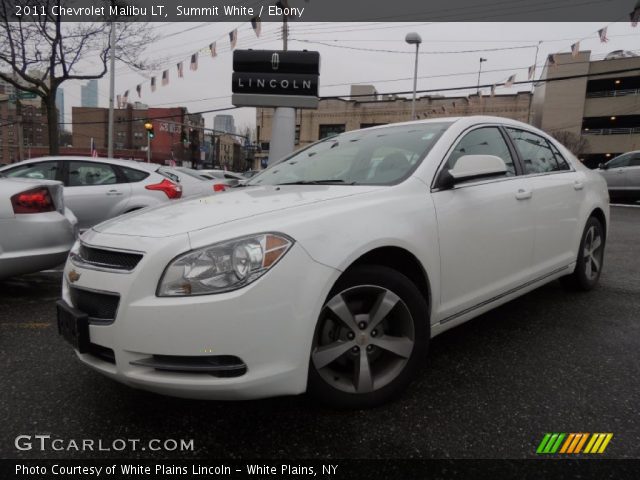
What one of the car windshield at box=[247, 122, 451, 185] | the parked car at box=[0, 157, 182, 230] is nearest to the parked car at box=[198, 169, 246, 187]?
the parked car at box=[0, 157, 182, 230]

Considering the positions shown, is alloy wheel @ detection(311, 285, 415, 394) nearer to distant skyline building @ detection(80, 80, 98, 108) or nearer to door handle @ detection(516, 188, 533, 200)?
door handle @ detection(516, 188, 533, 200)

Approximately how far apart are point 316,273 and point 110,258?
876 millimetres

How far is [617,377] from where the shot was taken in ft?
7.98

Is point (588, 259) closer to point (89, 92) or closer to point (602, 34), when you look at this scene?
point (602, 34)

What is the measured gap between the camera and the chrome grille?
1803mm

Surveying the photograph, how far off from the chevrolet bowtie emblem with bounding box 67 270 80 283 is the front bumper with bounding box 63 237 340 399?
0.23 meters

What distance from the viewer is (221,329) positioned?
1664mm

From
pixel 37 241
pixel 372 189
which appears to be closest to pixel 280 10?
pixel 37 241

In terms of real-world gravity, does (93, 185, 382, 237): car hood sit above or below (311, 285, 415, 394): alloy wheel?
above

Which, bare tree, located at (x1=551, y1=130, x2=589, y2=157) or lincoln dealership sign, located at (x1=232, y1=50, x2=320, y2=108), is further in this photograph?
bare tree, located at (x1=551, y1=130, x2=589, y2=157)

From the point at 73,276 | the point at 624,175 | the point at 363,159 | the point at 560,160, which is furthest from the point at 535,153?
the point at 624,175

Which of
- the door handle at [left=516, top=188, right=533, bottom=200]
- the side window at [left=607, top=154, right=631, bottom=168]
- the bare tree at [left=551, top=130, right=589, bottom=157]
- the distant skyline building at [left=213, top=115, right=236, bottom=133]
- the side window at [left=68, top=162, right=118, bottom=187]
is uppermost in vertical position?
the distant skyline building at [left=213, top=115, right=236, bottom=133]

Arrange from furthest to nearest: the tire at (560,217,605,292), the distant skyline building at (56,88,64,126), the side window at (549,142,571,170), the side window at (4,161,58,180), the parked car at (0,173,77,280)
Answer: the distant skyline building at (56,88,64,126) < the side window at (4,161,58,180) < the tire at (560,217,605,292) < the side window at (549,142,571,170) < the parked car at (0,173,77,280)

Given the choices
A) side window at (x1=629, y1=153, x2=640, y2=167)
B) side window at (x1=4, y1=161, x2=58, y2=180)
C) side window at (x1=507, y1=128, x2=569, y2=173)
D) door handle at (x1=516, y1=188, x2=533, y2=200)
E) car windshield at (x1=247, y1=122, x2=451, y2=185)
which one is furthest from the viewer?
side window at (x1=629, y1=153, x2=640, y2=167)
